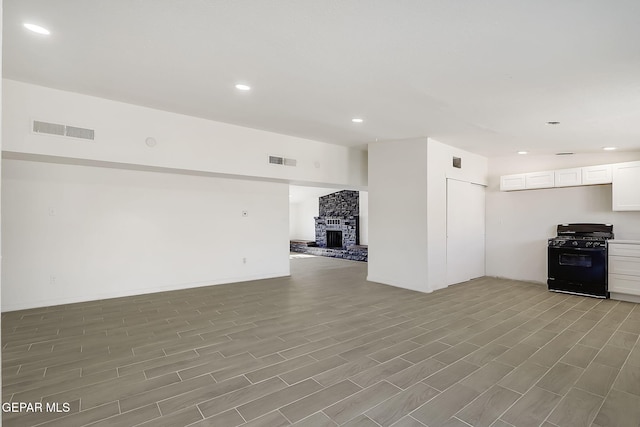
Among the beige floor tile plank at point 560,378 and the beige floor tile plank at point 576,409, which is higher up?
the beige floor tile plank at point 560,378

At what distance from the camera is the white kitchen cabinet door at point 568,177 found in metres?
5.97

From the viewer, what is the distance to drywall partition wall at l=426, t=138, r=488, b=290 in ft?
18.5

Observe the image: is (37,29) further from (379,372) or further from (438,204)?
(438,204)

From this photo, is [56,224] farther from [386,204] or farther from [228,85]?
[386,204]

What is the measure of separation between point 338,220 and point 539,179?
22.6ft

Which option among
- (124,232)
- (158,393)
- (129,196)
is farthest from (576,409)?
(129,196)

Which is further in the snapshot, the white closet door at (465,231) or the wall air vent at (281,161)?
the white closet door at (465,231)

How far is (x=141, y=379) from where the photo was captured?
267cm

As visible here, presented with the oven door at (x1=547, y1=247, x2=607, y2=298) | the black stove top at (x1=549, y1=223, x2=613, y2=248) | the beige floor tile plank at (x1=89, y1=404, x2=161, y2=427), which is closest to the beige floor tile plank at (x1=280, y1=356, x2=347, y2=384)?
the beige floor tile plank at (x1=89, y1=404, x2=161, y2=427)

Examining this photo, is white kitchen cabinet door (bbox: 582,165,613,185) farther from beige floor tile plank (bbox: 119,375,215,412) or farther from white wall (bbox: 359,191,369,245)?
Result: beige floor tile plank (bbox: 119,375,215,412)

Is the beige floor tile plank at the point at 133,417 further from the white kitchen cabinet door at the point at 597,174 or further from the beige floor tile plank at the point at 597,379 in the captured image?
the white kitchen cabinet door at the point at 597,174

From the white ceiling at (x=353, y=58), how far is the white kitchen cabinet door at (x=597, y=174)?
102 cm

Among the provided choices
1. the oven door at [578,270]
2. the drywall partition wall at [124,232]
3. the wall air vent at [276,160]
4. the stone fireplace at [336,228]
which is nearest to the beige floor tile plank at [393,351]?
the wall air vent at [276,160]

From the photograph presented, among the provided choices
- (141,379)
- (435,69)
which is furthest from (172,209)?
(435,69)
